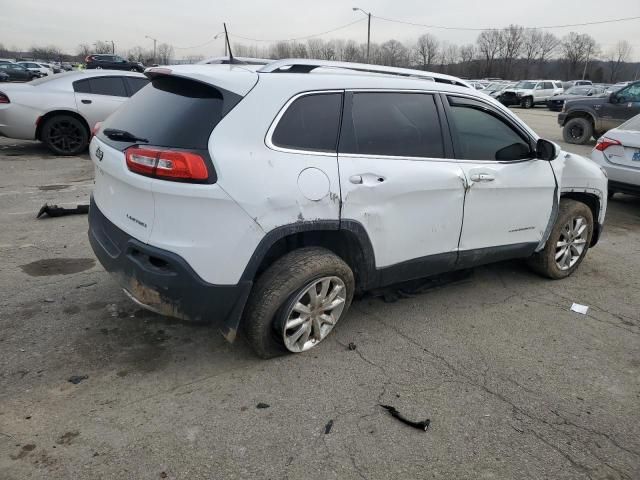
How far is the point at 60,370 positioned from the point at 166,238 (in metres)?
1.09

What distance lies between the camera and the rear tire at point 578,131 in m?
14.4

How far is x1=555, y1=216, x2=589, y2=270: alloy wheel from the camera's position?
4629 millimetres

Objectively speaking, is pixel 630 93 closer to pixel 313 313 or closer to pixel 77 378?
pixel 313 313

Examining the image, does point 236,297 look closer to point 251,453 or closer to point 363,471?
point 251,453

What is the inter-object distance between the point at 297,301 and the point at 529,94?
121ft

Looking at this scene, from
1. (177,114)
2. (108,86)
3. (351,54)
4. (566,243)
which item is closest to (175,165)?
(177,114)

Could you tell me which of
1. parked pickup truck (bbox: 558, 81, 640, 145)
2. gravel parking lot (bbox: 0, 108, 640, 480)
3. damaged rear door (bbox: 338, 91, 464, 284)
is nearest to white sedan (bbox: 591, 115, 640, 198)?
gravel parking lot (bbox: 0, 108, 640, 480)

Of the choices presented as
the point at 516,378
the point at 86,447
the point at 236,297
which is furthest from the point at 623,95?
the point at 86,447

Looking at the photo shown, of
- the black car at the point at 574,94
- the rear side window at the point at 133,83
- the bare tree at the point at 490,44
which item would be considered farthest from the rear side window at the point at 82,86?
the bare tree at the point at 490,44

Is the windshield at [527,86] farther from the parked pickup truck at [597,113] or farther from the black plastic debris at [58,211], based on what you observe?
the black plastic debris at [58,211]

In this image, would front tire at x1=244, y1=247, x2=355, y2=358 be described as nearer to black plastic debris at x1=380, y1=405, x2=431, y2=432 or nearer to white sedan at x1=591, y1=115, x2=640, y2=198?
black plastic debris at x1=380, y1=405, x2=431, y2=432

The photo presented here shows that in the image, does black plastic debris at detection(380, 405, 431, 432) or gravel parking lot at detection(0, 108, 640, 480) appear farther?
black plastic debris at detection(380, 405, 431, 432)

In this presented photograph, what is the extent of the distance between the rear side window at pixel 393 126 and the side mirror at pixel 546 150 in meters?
1.03

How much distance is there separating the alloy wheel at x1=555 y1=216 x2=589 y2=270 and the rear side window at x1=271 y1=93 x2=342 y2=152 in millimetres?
2628
